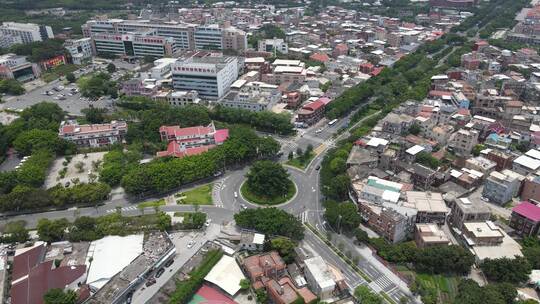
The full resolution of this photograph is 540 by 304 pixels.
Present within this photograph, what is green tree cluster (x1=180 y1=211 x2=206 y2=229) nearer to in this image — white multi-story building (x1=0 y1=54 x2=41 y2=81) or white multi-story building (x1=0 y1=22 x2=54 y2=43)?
white multi-story building (x1=0 y1=54 x2=41 y2=81)

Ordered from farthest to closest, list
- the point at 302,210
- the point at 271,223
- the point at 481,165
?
the point at 481,165 → the point at 302,210 → the point at 271,223

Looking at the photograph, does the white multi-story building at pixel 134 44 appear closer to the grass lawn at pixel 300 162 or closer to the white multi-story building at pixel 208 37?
the white multi-story building at pixel 208 37

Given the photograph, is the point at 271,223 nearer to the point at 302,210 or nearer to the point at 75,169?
the point at 302,210

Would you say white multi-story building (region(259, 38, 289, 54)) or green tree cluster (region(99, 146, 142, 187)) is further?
white multi-story building (region(259, 38, 289, 54))

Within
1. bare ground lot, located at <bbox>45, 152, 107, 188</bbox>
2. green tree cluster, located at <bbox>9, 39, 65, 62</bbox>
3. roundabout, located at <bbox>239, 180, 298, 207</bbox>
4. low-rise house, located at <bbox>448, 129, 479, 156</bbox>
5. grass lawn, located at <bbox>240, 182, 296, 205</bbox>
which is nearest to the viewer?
roundabout, located at <bbox>239, 180, 298, 207</bbox>

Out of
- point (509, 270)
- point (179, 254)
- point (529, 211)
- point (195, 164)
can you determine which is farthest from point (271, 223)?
point (529, 211)

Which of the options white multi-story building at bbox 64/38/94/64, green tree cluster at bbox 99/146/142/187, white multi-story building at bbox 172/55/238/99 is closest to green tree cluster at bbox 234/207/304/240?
green tree cluster at bbox 99/146/142/187
